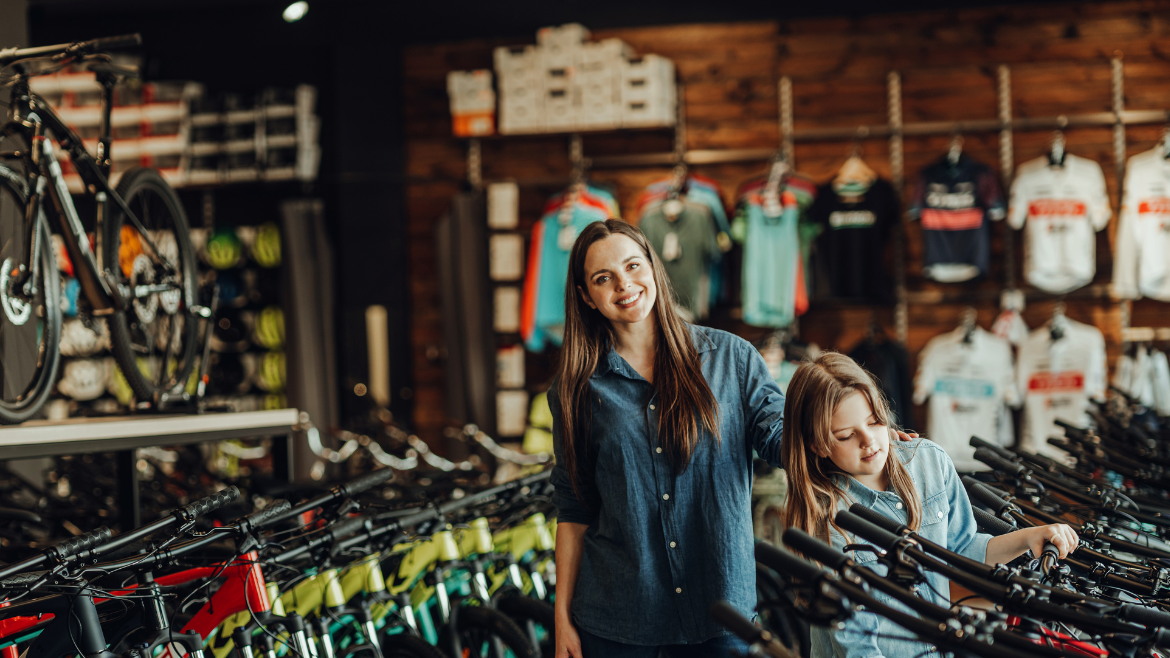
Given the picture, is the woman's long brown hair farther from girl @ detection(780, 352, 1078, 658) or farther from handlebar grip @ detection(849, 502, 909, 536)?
handlebar grip @ detection(849, 502, 909, 536)

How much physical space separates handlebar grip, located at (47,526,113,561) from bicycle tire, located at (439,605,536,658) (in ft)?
3.19

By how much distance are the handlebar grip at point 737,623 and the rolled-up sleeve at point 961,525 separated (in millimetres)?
669

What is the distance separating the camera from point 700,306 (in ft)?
18.2

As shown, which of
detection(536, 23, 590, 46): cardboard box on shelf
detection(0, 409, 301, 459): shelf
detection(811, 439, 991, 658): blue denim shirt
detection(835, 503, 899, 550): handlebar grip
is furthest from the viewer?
detection(536, 23, 590, 46): cardboard box on shelf

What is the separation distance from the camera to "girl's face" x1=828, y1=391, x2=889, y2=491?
1.64m

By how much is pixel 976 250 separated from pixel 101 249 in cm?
435

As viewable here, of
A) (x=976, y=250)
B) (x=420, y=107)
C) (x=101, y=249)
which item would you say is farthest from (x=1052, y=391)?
(x=101, y=249)

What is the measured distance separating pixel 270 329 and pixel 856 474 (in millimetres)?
5458

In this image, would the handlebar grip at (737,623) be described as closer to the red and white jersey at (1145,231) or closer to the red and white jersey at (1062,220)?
the red and white jersey at (1062,220)

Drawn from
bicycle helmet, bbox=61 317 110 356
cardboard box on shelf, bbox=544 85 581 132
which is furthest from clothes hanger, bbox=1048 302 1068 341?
bicycle helmet, bbox=61 317 110 356

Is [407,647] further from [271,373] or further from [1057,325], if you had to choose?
[271,373]

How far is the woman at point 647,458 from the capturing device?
170 centimetres

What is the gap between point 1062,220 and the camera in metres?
5.25

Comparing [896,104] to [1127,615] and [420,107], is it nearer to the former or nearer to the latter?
[420,107]
